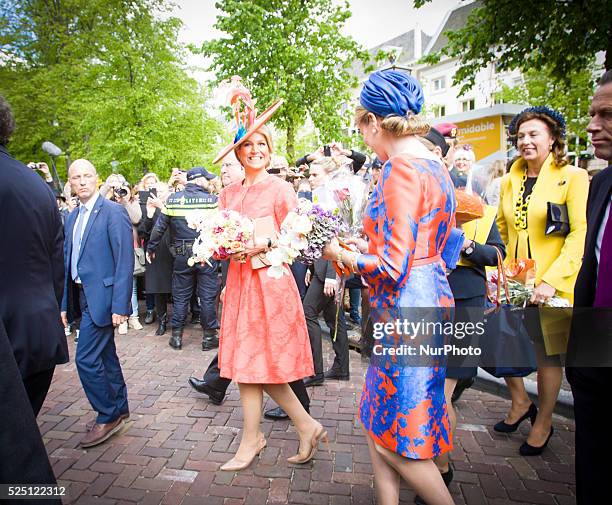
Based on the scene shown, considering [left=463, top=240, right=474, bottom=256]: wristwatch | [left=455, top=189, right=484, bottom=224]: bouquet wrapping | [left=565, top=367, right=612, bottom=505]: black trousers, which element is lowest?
[left=565, top=367, right=612, bottom=505]: black trousers

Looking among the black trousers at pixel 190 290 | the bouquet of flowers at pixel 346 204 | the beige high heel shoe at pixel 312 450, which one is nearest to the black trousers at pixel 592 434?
the bouquet of flowers at pixel 346 204

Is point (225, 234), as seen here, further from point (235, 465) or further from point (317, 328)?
point (317, 328)

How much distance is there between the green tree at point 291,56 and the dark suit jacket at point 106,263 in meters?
13.1

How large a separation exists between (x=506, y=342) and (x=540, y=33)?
27.2 feet

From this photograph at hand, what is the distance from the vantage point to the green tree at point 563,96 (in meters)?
14.0

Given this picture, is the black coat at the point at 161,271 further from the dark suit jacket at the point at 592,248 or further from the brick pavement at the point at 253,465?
the dark suit jacket at the point at 592,248

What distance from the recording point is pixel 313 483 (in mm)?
2998

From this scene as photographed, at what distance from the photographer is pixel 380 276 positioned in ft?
6.13

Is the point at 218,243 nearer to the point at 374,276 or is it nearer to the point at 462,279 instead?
the point at 374,276

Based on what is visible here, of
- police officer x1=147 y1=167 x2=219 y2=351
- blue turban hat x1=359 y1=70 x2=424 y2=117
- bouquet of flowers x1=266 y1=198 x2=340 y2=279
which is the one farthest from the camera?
police officer x1=147 y1=167 x2=219 y2=351

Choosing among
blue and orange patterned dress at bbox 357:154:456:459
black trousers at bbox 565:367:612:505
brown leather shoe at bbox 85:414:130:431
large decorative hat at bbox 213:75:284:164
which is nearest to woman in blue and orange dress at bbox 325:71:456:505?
blue and orange patterned dress at bbox 357:154:456:459

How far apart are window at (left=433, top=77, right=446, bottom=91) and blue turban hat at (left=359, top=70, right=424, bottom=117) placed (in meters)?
37.2

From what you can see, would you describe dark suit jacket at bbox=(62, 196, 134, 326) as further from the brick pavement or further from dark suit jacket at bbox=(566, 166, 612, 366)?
dark suit jacket at bbox=(566, 166, 612, 366)

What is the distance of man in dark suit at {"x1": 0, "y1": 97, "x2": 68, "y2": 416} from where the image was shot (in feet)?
7.50
